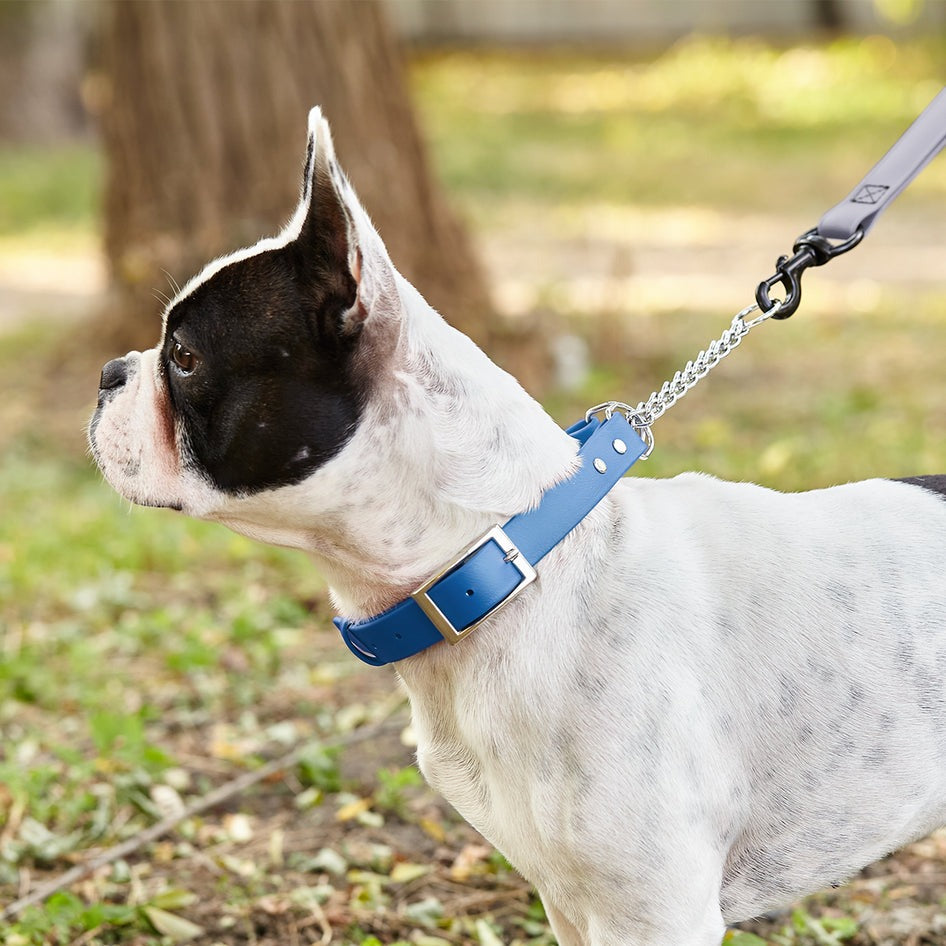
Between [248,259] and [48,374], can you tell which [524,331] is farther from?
[248,259]

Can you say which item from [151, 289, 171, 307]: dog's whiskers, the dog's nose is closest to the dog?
the dog's nose

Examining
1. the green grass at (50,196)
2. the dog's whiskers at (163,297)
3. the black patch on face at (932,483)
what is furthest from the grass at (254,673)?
the green grass at (50,196)

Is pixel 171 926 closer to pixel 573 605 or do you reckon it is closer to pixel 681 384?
pixel 573 605

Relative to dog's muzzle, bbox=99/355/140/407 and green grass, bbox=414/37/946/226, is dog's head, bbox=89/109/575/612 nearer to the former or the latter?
dog's muzzle, bbox=99/355/140/407

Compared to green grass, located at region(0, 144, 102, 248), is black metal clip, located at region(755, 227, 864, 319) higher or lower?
higher

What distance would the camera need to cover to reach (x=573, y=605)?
82.8 inches

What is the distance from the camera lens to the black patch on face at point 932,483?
7.64ft

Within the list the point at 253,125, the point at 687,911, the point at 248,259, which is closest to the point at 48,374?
the point at 253,125

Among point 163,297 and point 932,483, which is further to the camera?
point 163,297

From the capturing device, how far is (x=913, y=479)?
7.86 ft

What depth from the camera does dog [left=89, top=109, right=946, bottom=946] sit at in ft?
6.66

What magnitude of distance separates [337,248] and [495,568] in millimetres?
535

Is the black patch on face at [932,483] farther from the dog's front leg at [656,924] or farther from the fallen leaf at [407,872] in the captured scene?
the fallen leaf at [407,872]

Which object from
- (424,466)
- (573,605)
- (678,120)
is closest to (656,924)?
(573,605)
